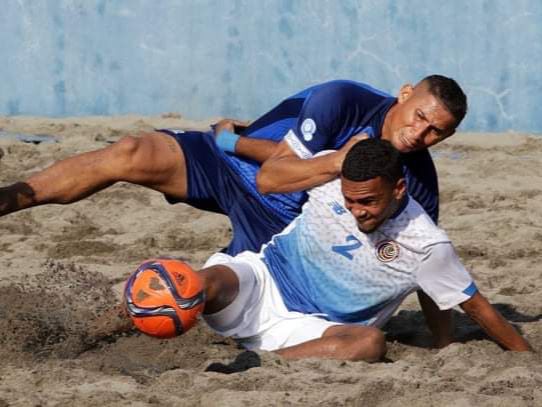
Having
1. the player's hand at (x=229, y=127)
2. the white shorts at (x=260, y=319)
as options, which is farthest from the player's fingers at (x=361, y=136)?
the player's hand at (x=229, y=127)

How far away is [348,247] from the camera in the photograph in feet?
16.3

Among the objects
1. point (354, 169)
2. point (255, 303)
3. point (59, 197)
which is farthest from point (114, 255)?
point (354, 169)

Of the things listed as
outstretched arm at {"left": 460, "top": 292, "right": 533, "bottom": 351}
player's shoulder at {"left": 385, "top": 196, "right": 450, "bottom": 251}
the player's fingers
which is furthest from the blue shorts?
outstretched arm at {"left": 460, "top": 292, "right": 533, "bottom": 351}

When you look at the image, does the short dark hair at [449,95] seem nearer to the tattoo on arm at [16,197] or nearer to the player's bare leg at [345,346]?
the player's bare leg at [345,346]

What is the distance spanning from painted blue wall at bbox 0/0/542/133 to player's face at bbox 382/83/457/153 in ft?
18.2

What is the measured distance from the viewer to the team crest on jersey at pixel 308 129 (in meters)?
5.11

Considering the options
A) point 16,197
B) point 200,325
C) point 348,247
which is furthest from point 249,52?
point 348,247

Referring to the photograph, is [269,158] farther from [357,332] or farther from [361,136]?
[357,332]

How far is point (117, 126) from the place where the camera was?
10562 mm

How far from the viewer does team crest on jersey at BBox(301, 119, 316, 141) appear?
16.8 feet

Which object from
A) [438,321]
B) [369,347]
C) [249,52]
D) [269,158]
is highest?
[269,158]

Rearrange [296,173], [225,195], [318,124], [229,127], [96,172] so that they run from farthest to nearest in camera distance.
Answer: [229,127]
[225,195]
[96,172]
[318,124]
[296,173]

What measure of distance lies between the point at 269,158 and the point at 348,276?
2.11 ft

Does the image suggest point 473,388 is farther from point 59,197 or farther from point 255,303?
point 59,197
